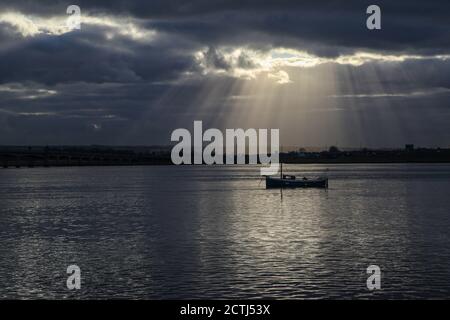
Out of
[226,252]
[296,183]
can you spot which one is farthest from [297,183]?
[226,252]

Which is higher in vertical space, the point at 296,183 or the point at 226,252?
the point at 296,183

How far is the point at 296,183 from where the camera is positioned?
155m

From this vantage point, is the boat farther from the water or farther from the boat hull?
the water

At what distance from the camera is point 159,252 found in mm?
49188

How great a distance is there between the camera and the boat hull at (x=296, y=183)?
6019 inches

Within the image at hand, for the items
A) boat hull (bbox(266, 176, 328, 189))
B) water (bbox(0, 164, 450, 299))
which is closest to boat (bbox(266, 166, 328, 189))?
boat hull (bbox(266, 176, 328, 189))

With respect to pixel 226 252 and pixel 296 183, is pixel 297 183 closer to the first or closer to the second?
pixel 296 183

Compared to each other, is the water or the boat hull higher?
the boat hull

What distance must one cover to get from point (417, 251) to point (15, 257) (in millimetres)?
30304

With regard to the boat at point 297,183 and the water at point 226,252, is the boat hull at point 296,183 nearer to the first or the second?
the boat at point 297,183

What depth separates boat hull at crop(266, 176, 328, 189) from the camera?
153 metres

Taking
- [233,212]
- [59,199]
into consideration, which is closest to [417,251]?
[233,212]

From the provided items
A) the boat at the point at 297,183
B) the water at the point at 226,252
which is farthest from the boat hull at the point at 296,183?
the water at the point at 226,252
